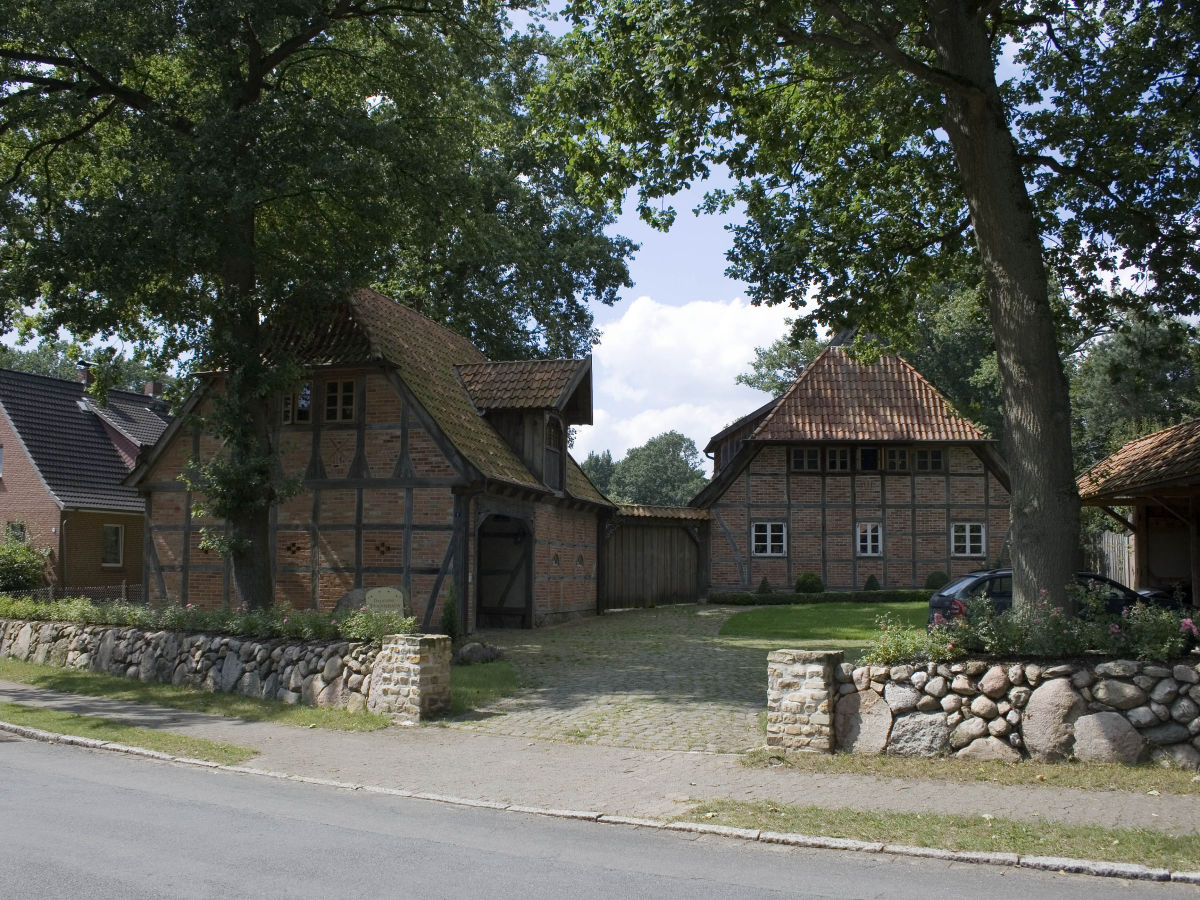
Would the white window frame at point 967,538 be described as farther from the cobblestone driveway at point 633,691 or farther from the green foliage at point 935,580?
the cobblestone driveway at point 633,691

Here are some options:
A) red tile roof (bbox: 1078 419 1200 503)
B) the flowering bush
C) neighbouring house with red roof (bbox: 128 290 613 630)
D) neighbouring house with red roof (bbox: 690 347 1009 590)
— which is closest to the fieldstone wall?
the flowering bush

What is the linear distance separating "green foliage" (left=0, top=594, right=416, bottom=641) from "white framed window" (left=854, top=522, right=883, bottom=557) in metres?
20.2

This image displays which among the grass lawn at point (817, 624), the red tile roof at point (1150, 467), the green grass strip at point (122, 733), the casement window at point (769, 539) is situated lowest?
the green grass strip at point (122, 733)

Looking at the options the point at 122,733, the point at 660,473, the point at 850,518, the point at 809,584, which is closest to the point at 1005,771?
the point at 122,733

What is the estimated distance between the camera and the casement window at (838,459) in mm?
32562

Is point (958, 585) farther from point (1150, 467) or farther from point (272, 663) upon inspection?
point (272, 663)

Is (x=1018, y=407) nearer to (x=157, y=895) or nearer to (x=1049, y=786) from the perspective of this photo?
(x=1049, y=786)

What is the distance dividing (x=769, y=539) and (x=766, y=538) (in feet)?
0.33

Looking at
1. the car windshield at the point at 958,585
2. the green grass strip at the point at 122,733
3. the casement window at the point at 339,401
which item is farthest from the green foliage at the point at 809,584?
the green grass strip at the point at 122,733

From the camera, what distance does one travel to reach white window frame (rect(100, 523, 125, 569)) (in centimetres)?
3253

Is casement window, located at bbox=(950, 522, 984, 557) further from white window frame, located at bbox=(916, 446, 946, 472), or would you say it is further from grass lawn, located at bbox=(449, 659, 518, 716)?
grass lawn, located at bbox=(449, 659, 518, 716)

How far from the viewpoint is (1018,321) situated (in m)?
11.4

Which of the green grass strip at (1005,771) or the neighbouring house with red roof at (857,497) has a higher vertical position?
the neighbouring house with red roof at (857,497)

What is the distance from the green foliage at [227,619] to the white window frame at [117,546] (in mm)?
12607
